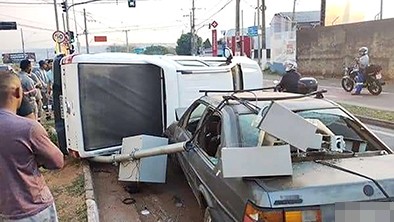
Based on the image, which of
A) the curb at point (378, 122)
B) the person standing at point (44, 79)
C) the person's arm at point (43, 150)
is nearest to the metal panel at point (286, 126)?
the person's arm at point (43, 150)

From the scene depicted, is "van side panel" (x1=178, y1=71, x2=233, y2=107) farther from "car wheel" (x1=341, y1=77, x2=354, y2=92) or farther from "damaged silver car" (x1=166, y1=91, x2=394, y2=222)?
"car wheel" (x1=341, y1=77, x2=354, y2=92)

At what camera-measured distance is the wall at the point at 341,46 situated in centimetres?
1969

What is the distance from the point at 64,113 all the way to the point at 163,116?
1.59 m

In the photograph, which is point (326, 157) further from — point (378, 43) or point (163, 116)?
point (378, 43)

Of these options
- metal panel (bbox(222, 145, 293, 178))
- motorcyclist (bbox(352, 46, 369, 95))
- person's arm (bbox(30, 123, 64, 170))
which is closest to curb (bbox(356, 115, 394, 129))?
motorcyclist (bbox(352, 46, 369, 95))

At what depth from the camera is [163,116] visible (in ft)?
22.0

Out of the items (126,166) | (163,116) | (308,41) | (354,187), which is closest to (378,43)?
(308,41)

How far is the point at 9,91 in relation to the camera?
2.54 metres

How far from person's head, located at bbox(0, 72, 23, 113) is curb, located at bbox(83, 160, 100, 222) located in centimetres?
210

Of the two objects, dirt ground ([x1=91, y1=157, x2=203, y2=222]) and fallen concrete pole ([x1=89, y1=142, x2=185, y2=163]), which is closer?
fallen concrete pole ([x1=89, y1=142, x2=185, y2=163])

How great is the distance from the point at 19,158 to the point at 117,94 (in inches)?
157

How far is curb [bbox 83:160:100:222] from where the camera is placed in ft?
14.6

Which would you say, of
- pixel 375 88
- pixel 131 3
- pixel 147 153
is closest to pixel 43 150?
pixel 147 153

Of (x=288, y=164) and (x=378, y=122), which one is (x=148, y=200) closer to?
(x=288, y=164)
